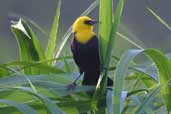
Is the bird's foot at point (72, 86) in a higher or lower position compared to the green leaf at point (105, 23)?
lower

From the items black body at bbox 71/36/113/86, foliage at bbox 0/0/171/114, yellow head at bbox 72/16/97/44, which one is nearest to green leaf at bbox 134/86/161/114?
foliage at bbox 0/0/171/114

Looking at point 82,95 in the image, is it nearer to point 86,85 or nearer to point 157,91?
point 86,85

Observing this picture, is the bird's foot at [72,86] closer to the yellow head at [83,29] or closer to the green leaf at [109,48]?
the green leaf at [109,48]

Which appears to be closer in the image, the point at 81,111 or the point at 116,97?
the point at 116,97

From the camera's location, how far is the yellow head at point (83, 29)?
161cm

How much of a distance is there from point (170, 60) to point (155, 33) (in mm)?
4647

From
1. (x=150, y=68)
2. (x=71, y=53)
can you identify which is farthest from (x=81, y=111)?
(x=71, y=53)

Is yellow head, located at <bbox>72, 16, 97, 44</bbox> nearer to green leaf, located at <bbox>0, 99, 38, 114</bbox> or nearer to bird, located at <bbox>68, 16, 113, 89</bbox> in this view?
bird, located at <bbox>68, 16, 113, 89</bbox>

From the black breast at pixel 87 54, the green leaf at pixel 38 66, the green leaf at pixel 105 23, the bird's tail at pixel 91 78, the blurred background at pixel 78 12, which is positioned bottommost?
the blurred background at pixel 78 12

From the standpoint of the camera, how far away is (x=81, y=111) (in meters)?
1.26

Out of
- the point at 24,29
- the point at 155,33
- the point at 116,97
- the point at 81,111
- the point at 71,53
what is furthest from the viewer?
the point at 155,33

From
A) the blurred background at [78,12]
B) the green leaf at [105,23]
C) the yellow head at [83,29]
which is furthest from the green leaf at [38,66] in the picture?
the blurred background at [78,12]

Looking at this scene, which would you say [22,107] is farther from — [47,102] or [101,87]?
[101,87]

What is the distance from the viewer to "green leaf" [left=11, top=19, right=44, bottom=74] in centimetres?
140
